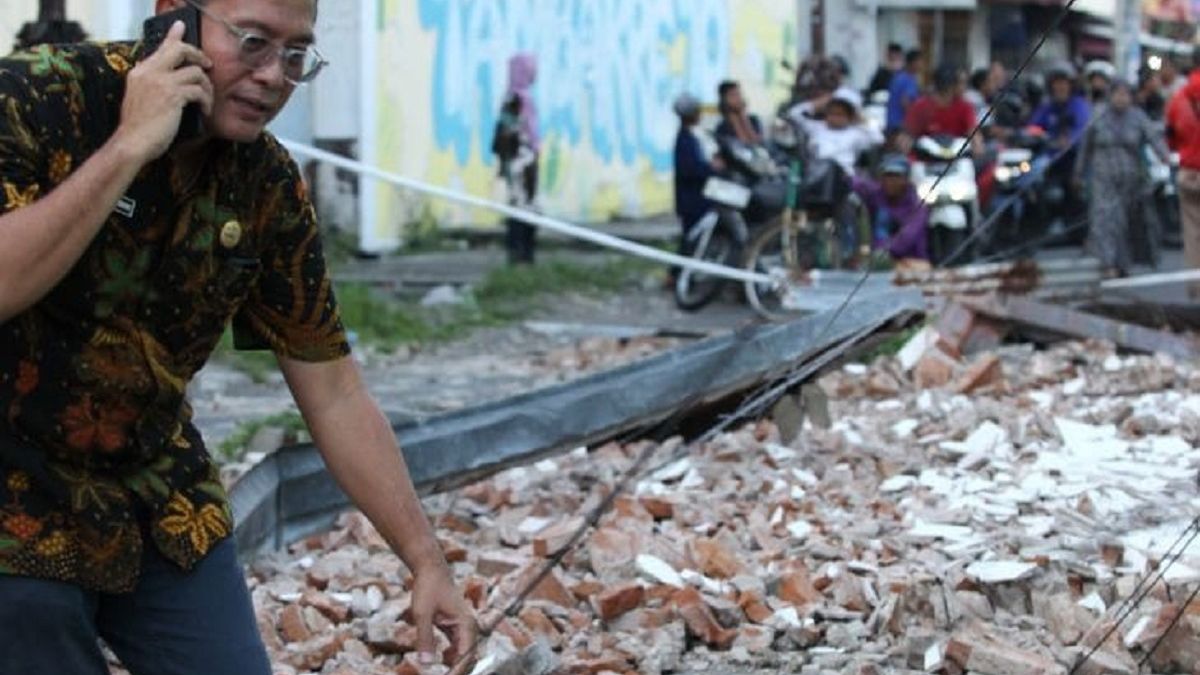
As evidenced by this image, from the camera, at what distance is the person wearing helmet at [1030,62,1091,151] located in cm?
2166

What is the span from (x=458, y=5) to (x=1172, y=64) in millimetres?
8537

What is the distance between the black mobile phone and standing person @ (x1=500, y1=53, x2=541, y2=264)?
1533 centimetres

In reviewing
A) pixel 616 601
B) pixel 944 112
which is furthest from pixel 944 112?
pixel 616 601

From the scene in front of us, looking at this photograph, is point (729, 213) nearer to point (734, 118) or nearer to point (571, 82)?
point (734, 118)

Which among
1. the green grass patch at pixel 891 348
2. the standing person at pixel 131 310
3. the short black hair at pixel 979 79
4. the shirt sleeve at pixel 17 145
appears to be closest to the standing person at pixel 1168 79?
the short black hair at pixel 979 79

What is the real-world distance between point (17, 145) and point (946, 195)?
14923 mm

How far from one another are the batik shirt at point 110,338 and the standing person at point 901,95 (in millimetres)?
18023

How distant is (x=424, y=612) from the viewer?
3578 millimetres

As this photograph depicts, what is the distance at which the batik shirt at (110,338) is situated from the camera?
9.97ft

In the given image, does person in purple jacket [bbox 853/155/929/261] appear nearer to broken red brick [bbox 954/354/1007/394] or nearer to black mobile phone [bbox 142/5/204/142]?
broken red brick [bbox 954/354/1007/394]

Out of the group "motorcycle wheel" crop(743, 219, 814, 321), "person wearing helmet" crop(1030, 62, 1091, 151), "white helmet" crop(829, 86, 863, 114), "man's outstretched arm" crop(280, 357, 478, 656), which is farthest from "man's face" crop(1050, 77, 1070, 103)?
"man's outstretched arm" crop(280, 357, 478, 656)

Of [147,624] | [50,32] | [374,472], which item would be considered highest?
[50,32]

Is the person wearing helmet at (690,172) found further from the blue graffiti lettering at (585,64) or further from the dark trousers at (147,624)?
the dark trousers at (147,624)

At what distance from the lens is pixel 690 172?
668 inches
